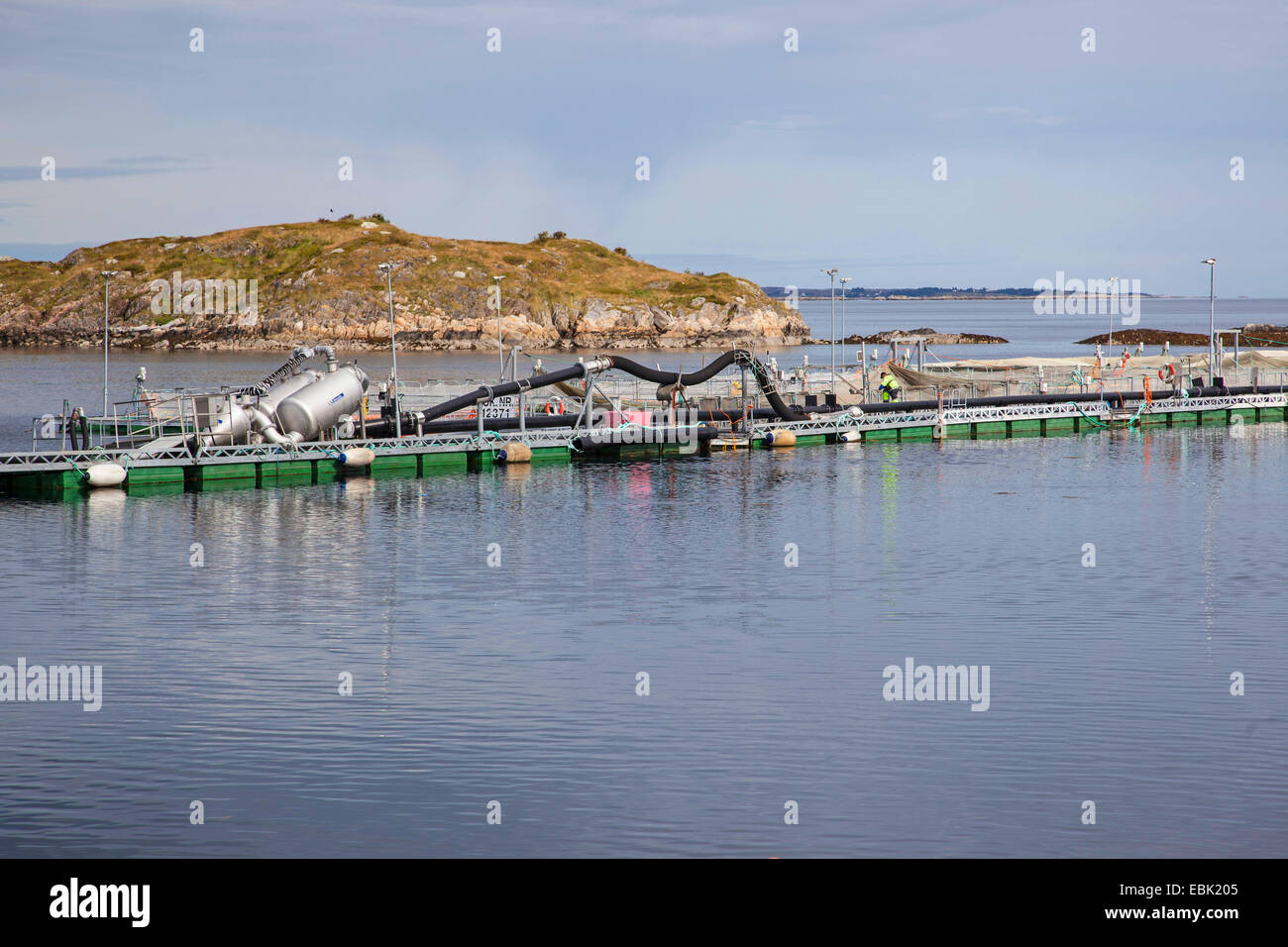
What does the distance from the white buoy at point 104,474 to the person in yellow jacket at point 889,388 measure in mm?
52099

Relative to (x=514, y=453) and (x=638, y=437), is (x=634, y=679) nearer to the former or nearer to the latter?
(x=514, y=453)

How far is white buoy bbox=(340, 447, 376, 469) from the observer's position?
65.7 m

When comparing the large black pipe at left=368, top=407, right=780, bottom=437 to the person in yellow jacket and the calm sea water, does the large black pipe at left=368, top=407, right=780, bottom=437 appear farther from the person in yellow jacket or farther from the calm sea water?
the calm sea water

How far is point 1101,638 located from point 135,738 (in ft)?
72.7

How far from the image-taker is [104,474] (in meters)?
59.7

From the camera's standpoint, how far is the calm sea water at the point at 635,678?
20359 millimetres

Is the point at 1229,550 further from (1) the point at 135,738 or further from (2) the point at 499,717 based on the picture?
(1) the point at 135,738

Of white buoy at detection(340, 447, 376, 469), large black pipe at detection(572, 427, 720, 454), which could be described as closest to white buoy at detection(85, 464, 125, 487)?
white buoy at detection(340, 447, 376, 469)

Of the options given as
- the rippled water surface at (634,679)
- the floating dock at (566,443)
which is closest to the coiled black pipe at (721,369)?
the floating dock at (566,443)

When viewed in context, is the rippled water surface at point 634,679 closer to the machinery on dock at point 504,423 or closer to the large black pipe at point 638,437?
the machinery on dock at point 504,423

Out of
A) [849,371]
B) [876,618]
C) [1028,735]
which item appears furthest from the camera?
[849,371]

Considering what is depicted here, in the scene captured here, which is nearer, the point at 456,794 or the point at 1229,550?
the point at 456,794

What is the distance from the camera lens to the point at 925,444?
3364 inches
